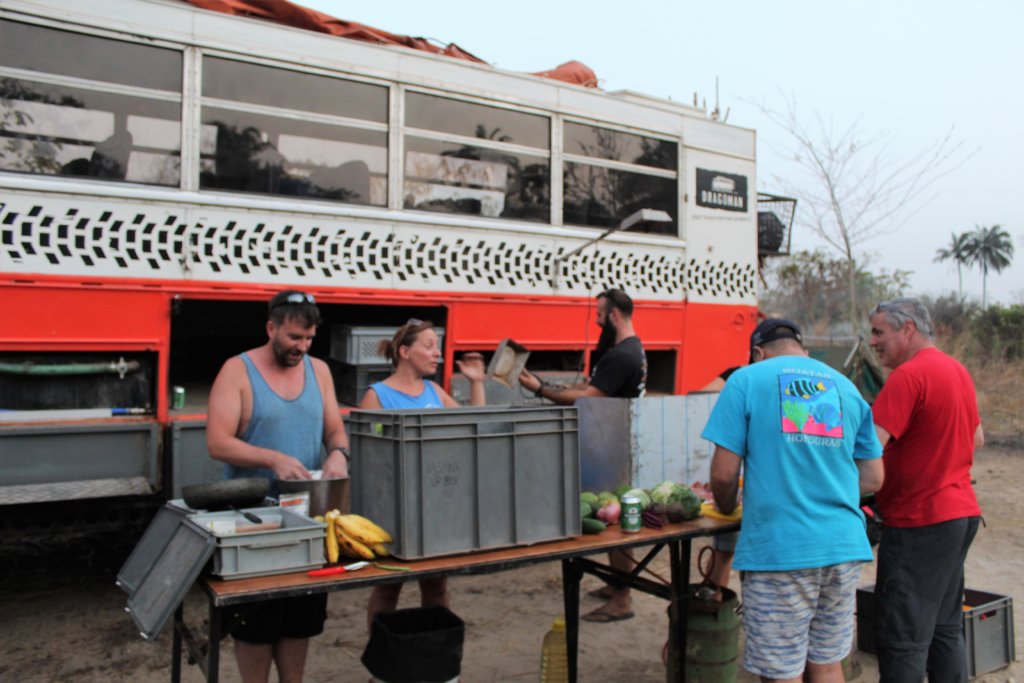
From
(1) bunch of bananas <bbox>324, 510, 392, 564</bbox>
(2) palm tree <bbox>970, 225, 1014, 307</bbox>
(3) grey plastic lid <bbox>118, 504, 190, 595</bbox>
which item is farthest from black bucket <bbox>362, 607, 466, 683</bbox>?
(2) palm tree <bbox>970, 225, 1014, 307</bbox>

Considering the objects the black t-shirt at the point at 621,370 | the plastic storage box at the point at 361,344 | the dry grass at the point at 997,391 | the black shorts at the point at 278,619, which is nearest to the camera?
the black shorts at the point at 278,619

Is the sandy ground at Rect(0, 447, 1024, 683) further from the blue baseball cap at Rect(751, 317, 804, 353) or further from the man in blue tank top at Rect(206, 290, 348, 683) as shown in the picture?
the blue baseball cap at Rect(751, 317, 804, 353)

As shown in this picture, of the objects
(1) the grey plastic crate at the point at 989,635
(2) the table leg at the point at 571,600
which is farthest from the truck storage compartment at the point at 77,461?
(1) the grey plastic crate at the point at 989,635

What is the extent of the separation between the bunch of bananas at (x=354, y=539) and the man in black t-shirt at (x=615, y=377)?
7.56 ft

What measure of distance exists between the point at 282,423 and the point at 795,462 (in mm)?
2129

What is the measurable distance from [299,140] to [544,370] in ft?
8.47

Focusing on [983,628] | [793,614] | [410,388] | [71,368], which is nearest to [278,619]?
[410,388]

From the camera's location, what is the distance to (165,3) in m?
5.25

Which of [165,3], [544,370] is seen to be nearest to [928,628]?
[544,370]

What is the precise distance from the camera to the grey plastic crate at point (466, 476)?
3168mm

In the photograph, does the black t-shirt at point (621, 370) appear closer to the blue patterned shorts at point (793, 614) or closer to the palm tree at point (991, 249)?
the blue patterned shorts at point (793, 614)

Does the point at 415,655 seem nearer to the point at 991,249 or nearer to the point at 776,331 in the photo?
the point at 776,331

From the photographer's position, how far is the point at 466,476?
3.29 m

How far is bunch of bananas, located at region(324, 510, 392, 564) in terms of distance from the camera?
315cm
